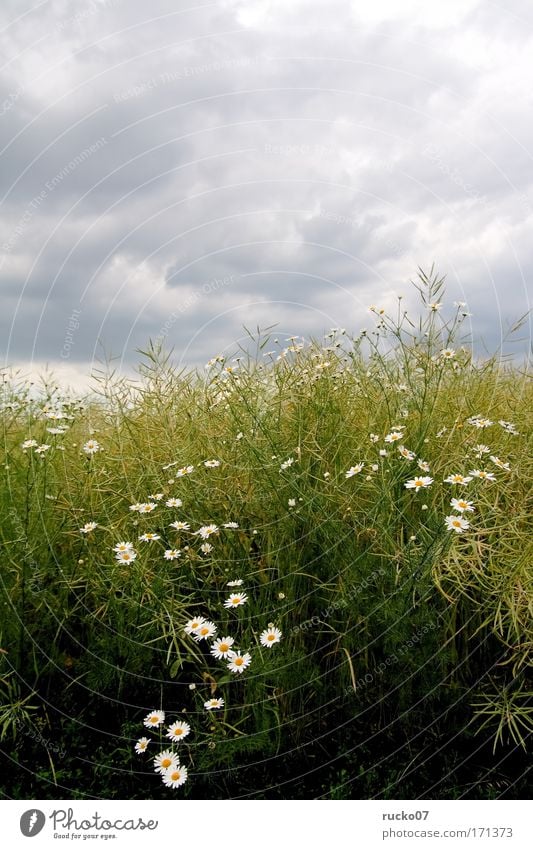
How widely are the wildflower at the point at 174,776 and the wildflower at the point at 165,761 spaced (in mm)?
15

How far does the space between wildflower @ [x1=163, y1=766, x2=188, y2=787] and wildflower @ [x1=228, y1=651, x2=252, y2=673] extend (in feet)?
1.31

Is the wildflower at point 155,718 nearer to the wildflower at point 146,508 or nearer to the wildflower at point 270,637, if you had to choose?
the wildflower at point 270,637

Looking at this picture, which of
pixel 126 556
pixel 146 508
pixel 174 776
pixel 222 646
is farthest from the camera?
pixel 146 508

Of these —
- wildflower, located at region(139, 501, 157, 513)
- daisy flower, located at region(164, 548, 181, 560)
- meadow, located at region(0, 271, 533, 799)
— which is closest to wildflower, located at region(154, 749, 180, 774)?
meadow, located at region(0, 271, 533, 799)

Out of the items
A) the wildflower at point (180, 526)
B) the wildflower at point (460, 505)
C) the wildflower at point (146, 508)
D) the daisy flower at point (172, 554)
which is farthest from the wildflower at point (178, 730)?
the wildflower at point (460, 505)

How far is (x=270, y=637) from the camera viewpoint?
8.13 ft

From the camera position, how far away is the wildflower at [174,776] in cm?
231

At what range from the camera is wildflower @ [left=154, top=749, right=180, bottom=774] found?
2.37m

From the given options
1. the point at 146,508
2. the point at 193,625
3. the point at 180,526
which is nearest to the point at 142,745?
the point at 193,625

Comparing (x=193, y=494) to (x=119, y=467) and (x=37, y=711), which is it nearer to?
(x=119, y=467)

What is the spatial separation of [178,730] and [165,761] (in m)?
0.12

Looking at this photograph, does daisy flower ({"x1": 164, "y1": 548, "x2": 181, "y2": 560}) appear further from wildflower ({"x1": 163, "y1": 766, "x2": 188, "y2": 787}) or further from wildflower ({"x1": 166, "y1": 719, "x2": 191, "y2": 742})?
wildflower ({"x1": 163, "y1": 766, "x2": 188, "y2": 787})

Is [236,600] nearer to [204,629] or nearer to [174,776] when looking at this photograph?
[204,629]
